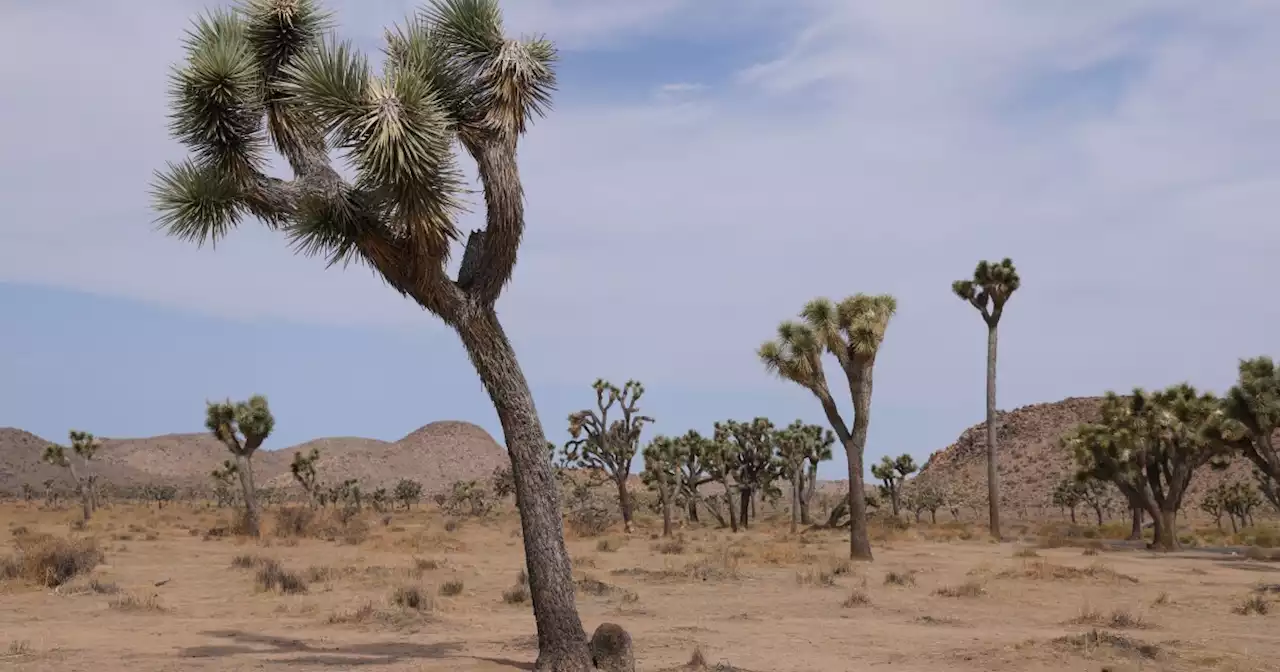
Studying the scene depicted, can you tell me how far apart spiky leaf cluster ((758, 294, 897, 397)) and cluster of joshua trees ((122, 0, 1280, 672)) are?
14899 mm

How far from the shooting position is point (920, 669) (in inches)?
426

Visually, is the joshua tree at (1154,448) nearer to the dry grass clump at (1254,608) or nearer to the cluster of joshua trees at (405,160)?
the dry grass clump at (1254,608)

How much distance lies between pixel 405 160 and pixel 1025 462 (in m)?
81.6

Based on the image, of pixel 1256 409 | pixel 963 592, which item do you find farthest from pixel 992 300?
pixel 963 592

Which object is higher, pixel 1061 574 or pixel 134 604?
pixel 1061 574

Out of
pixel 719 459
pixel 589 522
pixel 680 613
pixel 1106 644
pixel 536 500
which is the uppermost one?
pixel 719 459

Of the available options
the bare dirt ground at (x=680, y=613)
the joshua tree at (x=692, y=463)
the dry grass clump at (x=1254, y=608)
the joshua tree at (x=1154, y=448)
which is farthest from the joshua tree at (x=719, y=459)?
the dry grass clump at (x=1254, y=608)

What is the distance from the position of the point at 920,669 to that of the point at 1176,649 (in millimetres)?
3149

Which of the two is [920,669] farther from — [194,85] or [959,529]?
[959,529]

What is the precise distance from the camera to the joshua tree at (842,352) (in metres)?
24.0

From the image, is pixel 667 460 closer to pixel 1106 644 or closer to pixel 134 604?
pixel 134 604

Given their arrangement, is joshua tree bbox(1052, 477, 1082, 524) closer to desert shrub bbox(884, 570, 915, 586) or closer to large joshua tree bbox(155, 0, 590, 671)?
desert shrub bbox(884, 570, 915, 586)

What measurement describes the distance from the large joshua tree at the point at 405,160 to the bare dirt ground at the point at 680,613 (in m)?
2.68

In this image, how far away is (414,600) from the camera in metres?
15.9
